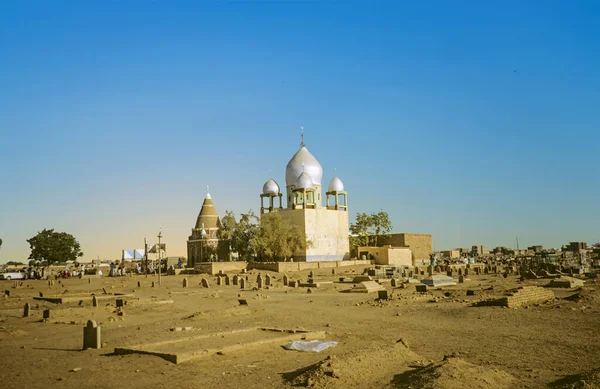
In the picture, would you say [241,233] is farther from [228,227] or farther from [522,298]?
[522,298]

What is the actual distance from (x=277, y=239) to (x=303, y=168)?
10.9 meters

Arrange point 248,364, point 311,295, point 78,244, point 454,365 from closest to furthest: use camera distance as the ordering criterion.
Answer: point 454,365
point 248,364
point 311,295
point 78,244

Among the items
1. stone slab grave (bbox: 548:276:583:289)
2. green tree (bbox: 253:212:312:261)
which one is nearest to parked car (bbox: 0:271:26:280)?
green tree (bbox: 253:212:312:261)

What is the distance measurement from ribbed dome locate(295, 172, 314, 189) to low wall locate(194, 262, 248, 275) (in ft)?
39.3

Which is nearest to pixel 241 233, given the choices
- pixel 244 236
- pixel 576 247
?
pixel 244 236

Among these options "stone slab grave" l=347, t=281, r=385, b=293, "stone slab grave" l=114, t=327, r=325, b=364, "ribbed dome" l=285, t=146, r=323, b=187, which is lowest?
"stone slab grave" l=114, t=327, r=325, b=364

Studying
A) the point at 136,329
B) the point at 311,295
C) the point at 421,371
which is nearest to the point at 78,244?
the point at 311,295

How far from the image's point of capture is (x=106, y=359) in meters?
9.80

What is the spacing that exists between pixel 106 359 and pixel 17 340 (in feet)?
14.9

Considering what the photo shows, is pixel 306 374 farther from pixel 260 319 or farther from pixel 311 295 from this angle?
pixel 311 295

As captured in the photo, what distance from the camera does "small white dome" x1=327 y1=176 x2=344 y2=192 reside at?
5553cm

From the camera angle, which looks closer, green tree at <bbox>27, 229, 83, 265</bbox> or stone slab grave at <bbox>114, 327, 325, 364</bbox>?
stone slab grave at <bbox>114, 327, 325, 364</bbox>

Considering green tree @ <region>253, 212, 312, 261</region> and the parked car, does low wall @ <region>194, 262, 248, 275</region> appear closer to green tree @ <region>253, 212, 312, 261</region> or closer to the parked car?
green tree @ <region>253, 212, 312, 261</region>

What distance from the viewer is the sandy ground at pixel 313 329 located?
27.4ft
